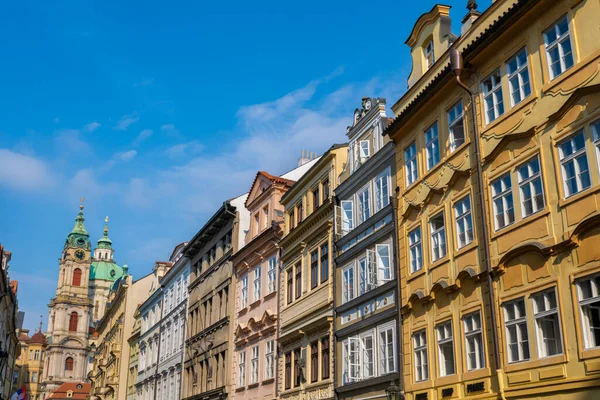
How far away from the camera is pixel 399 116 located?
2378cm

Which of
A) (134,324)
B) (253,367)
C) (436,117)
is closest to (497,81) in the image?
(436,117)

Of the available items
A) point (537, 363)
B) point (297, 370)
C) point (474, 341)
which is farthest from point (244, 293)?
point (537, 363)

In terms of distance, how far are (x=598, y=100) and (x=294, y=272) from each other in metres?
19.3

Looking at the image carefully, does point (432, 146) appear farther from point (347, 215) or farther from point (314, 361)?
point (314, 361)

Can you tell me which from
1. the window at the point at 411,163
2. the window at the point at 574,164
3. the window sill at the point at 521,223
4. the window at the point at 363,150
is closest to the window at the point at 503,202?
the window sill at the point at 521,223

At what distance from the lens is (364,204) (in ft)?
87.8

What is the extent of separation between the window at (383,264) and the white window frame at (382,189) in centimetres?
167

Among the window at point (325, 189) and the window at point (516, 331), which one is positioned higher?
the window at point (325, 189)

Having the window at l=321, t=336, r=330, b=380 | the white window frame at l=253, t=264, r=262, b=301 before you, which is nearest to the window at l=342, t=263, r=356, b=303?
the window at l=321, t=336, r=330, b=380

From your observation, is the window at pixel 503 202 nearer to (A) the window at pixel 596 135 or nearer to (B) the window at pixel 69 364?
(A) the window at pixel 596 135

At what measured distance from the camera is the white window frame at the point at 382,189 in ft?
82.3

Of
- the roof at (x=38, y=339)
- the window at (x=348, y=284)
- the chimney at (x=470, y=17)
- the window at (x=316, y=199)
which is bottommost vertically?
the window at (x=348, y=284)

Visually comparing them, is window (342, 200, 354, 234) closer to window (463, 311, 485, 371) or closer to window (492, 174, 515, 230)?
window (463, 311, 485, 371)

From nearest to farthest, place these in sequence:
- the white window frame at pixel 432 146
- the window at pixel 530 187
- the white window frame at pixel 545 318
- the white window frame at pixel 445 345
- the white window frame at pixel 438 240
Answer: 1. the white window frame at pixel 545 318
2. the window at pixel 530 187
3. the white window frame at pixel 445 345
4. the white window frame at pixel 438 240
5. the white window frame at pixel 432 146
